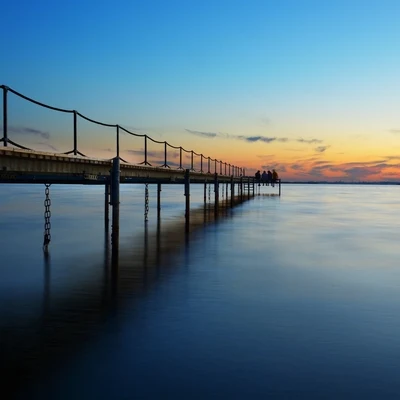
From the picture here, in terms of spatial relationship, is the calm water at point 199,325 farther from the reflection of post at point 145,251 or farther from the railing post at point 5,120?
the railing post at point 5,120

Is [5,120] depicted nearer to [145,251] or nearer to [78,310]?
[78,310]

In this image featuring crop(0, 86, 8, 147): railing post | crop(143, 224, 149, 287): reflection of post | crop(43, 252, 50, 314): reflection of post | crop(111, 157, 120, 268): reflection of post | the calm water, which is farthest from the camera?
crop(111, 157, 120, 268): reflection of post

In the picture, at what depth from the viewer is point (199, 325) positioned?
38.5 ft

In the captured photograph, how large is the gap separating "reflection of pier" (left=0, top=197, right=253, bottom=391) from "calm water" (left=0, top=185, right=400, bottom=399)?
0.15ft

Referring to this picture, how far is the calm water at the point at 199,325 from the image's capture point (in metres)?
8.32

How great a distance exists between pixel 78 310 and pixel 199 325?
329 cm

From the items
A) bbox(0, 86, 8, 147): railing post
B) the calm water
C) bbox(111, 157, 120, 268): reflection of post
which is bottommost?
the calm water

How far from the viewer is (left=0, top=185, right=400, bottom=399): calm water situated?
27.3 feet

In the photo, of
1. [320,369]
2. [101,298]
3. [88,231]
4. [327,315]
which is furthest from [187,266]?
[88,231]

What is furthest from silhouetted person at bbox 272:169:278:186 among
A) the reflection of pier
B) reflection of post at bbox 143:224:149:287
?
the reflection of pier

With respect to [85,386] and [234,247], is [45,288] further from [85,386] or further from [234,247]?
[234,247]

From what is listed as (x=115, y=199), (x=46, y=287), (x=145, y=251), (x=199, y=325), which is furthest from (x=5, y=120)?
(x=145, y=251)

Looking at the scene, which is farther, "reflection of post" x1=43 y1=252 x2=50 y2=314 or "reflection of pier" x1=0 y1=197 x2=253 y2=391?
"reflection of post" x1=43 y1=252 x2=50 y2=314

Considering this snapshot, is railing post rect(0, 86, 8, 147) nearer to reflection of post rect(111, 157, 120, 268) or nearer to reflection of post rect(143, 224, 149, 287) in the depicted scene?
reflection of post rect(143, 224, 149, 287)
